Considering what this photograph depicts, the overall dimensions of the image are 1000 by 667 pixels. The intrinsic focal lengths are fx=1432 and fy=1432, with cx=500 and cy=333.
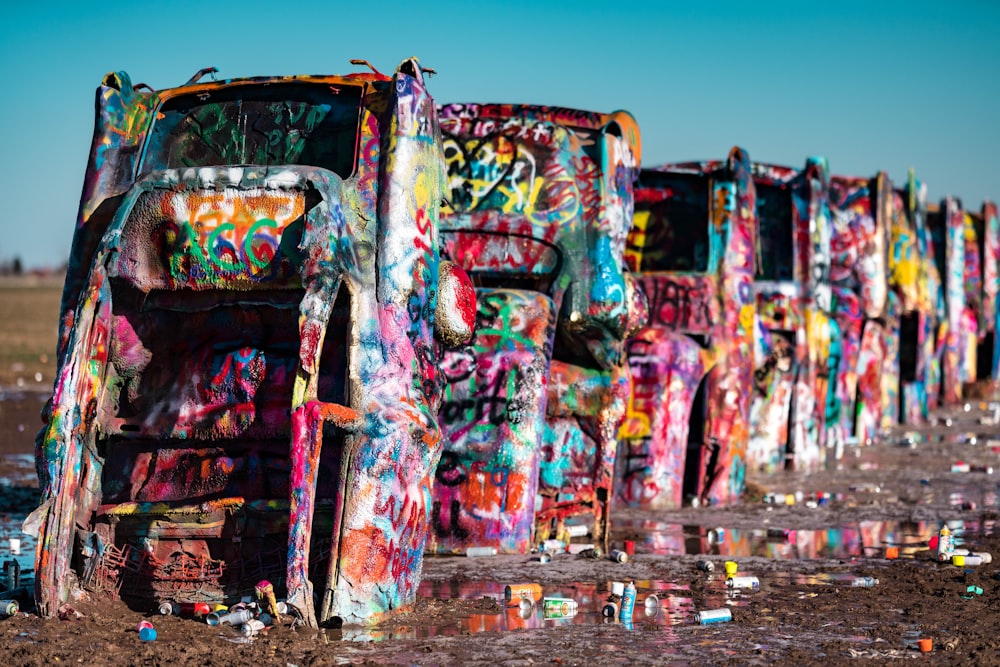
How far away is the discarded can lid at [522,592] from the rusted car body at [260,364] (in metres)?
0.77

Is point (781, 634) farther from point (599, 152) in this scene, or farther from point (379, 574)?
point (599, 152)

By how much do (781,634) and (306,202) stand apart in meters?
3.32

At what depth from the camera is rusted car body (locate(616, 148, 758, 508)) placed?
12.7 meters

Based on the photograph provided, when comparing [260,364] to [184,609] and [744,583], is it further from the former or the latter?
[744,583]

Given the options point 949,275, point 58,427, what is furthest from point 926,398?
point 58,427

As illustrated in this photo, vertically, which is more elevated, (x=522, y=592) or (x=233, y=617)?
(x=522, y=592)

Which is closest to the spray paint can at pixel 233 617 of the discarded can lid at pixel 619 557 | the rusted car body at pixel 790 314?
the discarded can lid at pixel 619 557

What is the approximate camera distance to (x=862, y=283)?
1955cm

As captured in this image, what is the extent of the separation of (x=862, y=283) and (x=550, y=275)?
9.88m

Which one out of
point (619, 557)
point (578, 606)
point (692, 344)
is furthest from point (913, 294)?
point (578, 606)

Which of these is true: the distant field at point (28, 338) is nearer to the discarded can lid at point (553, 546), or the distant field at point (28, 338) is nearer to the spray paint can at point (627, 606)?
the discarded can lid at point (553, 546)

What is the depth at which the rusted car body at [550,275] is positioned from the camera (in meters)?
10.1

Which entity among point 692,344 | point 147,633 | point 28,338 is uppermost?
point 28,338

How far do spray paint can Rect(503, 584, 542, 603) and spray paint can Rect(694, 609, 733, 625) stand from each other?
980mm
